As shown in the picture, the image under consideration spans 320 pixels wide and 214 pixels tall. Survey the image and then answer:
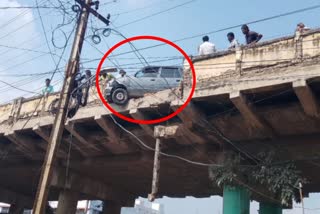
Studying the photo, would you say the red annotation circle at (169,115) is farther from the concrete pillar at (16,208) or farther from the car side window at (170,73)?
the concrete pillar at (16,208)

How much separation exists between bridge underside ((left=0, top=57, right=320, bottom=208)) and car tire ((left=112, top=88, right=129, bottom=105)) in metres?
0.25

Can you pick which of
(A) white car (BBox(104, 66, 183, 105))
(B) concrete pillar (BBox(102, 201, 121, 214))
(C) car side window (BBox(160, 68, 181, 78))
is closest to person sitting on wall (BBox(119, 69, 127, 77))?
(A) white car (BBox(104, 66, 183, 105))

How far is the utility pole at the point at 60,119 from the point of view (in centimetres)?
962

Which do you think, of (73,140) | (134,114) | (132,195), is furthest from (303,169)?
(132,195)

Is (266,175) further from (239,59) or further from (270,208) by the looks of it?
(270,208)

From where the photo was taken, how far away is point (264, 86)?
994 centimetres

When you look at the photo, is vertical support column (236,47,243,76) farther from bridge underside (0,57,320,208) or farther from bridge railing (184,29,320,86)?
bridge underside (0,57,320,208)

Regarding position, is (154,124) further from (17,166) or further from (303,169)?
(17,166)

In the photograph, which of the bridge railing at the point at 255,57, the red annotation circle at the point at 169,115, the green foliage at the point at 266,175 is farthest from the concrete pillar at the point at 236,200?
the bridge railing at the point at 255,57

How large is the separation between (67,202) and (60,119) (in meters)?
8.60

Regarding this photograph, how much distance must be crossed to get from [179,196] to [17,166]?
8.45 m

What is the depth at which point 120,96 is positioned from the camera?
12891mm

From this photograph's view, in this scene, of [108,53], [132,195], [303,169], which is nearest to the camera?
[108,53]

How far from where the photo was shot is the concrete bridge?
33.4 feet
